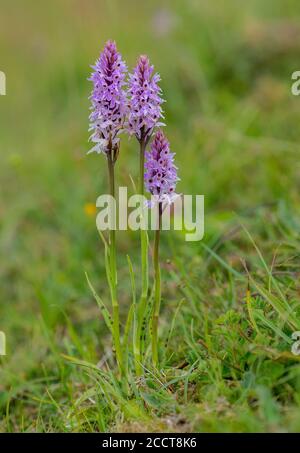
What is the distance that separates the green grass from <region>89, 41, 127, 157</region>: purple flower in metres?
0.56

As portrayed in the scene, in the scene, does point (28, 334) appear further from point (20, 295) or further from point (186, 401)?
point (186, 401)

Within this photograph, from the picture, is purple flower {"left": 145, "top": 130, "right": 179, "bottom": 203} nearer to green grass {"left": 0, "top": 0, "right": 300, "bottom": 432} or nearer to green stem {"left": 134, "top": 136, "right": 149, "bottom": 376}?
green stem {"left": 134, "top": 136, "right": 149, "bottom": 376}

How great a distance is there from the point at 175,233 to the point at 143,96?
4.91 feet

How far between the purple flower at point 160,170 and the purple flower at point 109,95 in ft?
0.33

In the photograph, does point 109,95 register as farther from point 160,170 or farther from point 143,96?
point 160,170

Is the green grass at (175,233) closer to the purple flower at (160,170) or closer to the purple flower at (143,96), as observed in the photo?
the purple flower at (160,170)

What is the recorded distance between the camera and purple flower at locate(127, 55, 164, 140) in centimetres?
164

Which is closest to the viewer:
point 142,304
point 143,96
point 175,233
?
point 143,96

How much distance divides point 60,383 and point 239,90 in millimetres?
2946

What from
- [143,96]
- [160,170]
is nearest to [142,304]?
[160,170]

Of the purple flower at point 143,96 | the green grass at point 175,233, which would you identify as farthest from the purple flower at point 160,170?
the green grass at point 175,233

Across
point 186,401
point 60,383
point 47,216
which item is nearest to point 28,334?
point 60,383

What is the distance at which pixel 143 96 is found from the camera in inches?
64.3

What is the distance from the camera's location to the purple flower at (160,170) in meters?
1.69
